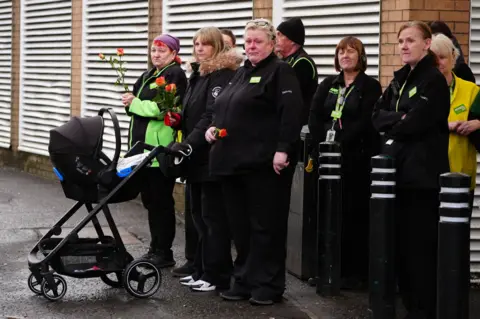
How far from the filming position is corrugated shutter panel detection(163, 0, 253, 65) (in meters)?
12.0

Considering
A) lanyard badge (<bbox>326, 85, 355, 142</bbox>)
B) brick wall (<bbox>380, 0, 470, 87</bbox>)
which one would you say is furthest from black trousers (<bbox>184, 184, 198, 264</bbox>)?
brick wall (<bbox>380, 0, 470, 87</bbox>)

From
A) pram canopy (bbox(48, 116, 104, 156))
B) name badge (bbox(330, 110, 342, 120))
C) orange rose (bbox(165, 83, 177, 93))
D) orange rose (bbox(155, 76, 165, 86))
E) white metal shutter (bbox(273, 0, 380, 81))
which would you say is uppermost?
white metal shutter (bbox(273, 0, 380, 81))

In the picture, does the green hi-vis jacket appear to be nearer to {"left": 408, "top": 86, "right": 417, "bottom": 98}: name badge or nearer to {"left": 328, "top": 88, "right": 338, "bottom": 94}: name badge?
{"left": 328, "top": 88, "right": 338, "bottom": 94}: name badge

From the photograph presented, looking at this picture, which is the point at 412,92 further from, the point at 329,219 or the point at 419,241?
the point at 329,219

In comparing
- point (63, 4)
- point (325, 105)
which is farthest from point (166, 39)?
point (63, 4)

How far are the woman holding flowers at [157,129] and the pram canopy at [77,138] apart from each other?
1110mm

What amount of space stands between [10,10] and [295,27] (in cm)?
1063

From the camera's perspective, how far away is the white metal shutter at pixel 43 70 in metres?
16.7

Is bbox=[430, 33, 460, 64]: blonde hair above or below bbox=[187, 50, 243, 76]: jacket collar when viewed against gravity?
above

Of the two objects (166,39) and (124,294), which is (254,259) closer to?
(124,294)

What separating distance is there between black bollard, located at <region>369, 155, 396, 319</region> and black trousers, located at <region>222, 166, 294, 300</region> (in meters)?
1.12

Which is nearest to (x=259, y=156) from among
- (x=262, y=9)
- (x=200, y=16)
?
(x=262, y=9)

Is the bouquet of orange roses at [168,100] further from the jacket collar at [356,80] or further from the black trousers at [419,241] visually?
the black trousers at [419,241]

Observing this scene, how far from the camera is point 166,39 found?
9.72 metres
